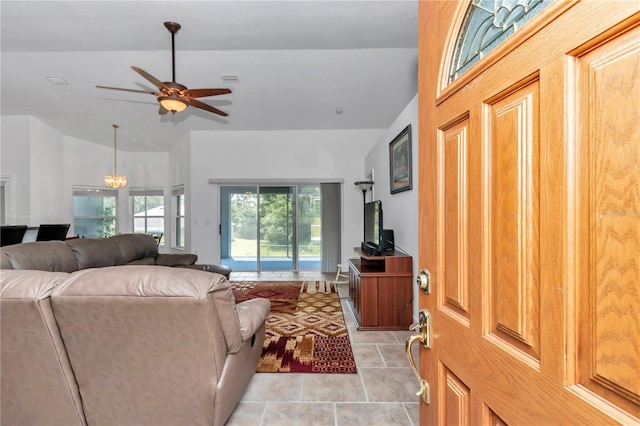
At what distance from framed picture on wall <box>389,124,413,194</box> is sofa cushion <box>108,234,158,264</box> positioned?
3489mm

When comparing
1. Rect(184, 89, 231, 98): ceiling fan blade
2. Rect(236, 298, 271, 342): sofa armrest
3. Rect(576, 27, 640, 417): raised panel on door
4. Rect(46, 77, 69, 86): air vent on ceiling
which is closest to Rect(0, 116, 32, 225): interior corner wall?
Rect(46, 77, 69, 86): air vent on ceiling

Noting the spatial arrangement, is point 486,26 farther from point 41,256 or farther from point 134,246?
point 134,246

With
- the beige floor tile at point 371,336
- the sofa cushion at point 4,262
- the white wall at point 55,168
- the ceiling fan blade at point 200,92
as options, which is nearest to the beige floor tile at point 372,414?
the beige floor tile at point 371,336

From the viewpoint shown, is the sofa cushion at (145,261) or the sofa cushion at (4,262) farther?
the sofa cushion at (145,261)

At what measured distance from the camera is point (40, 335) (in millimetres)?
1323

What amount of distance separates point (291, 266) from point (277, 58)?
161 inches

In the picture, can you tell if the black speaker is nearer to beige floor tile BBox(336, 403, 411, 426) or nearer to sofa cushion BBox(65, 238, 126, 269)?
beige floor tile BBox(336, 403, 411, 426)

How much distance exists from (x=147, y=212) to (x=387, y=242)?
668 cm

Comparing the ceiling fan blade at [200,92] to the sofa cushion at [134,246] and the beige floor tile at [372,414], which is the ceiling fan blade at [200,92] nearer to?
the sofa cushion at [134,246]

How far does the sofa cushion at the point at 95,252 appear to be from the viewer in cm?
295

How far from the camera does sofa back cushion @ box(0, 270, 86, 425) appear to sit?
4.21 ft

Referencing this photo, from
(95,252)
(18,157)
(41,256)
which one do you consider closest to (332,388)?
(41,256)

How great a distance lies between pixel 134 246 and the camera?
391 cm

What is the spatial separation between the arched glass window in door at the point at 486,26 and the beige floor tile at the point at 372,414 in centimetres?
188
